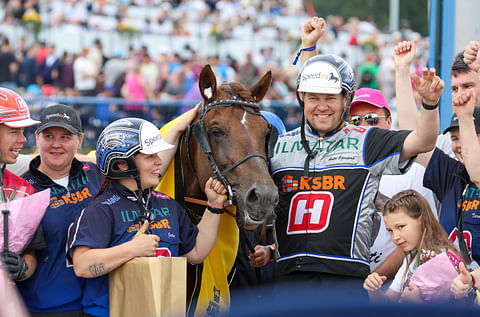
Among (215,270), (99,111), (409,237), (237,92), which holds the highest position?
(237,92)

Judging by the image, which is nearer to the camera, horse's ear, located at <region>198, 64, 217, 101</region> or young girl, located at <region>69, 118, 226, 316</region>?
young girl, located at <region>69, 118, 226, 316</region>

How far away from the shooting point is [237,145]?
13.2ft

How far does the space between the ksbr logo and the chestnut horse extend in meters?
0.27

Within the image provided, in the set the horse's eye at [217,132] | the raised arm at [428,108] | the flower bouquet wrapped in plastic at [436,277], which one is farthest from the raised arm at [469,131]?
the horse's eye at [217,132]

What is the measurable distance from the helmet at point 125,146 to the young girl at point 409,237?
1.42 metres

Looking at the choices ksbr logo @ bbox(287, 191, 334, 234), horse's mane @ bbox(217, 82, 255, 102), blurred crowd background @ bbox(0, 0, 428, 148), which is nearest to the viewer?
ksbr logo @ bbox(287, 191, 334, 234)

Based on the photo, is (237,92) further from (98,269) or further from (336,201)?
(98,269)

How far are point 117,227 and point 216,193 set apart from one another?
64cm

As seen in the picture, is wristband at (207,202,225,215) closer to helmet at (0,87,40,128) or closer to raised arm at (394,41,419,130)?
helmet at (0,87,40,128)

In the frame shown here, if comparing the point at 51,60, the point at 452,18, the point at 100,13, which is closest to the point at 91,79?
the point at 51,60

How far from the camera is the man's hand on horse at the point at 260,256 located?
4.46 metres

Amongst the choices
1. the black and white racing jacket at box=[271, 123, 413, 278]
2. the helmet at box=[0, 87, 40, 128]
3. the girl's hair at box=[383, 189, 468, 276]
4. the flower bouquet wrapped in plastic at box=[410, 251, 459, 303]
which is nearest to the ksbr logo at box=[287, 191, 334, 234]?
the black and white racing jacket at box=[271, 123, 413, 278]

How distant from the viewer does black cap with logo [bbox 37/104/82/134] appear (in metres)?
4.18

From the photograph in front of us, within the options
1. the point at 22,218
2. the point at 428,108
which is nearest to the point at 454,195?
the point at 428,108
